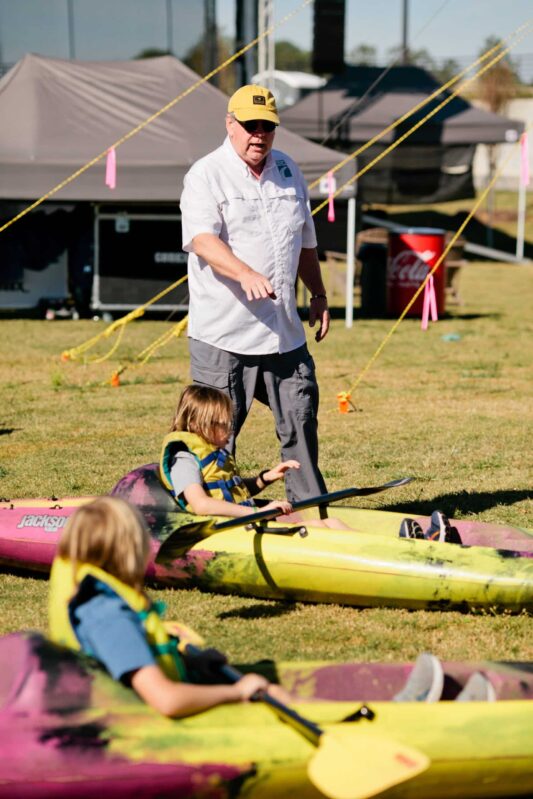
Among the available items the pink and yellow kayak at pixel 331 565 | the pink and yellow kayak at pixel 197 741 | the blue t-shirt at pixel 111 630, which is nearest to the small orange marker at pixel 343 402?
the pink and yellow kayak at pixel 331 565

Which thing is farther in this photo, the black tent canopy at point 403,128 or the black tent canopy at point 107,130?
the black tent canopy at point 403,128

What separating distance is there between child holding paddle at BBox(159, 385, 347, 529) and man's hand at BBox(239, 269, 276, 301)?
0.45m

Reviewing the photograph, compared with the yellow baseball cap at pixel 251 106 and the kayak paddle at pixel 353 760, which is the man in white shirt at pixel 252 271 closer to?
the yellow baseball cap at pixel 251 106

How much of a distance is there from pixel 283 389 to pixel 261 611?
1114 mm

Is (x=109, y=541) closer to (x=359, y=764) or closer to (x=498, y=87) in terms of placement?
(x=359, y=764)

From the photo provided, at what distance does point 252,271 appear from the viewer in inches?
210

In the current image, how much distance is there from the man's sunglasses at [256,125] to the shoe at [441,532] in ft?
6.14

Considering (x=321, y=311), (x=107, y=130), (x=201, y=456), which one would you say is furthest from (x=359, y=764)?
(x=107, y=130)

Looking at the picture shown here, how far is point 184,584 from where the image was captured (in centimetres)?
539

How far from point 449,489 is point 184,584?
2.50m

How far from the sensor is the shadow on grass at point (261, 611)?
16.8ft

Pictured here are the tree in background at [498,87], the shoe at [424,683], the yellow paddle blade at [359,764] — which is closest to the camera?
the yellow paddle blade at [359,764]

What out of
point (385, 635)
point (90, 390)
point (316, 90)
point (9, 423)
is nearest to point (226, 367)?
point (385, 635)

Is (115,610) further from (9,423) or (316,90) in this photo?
(316,90)
